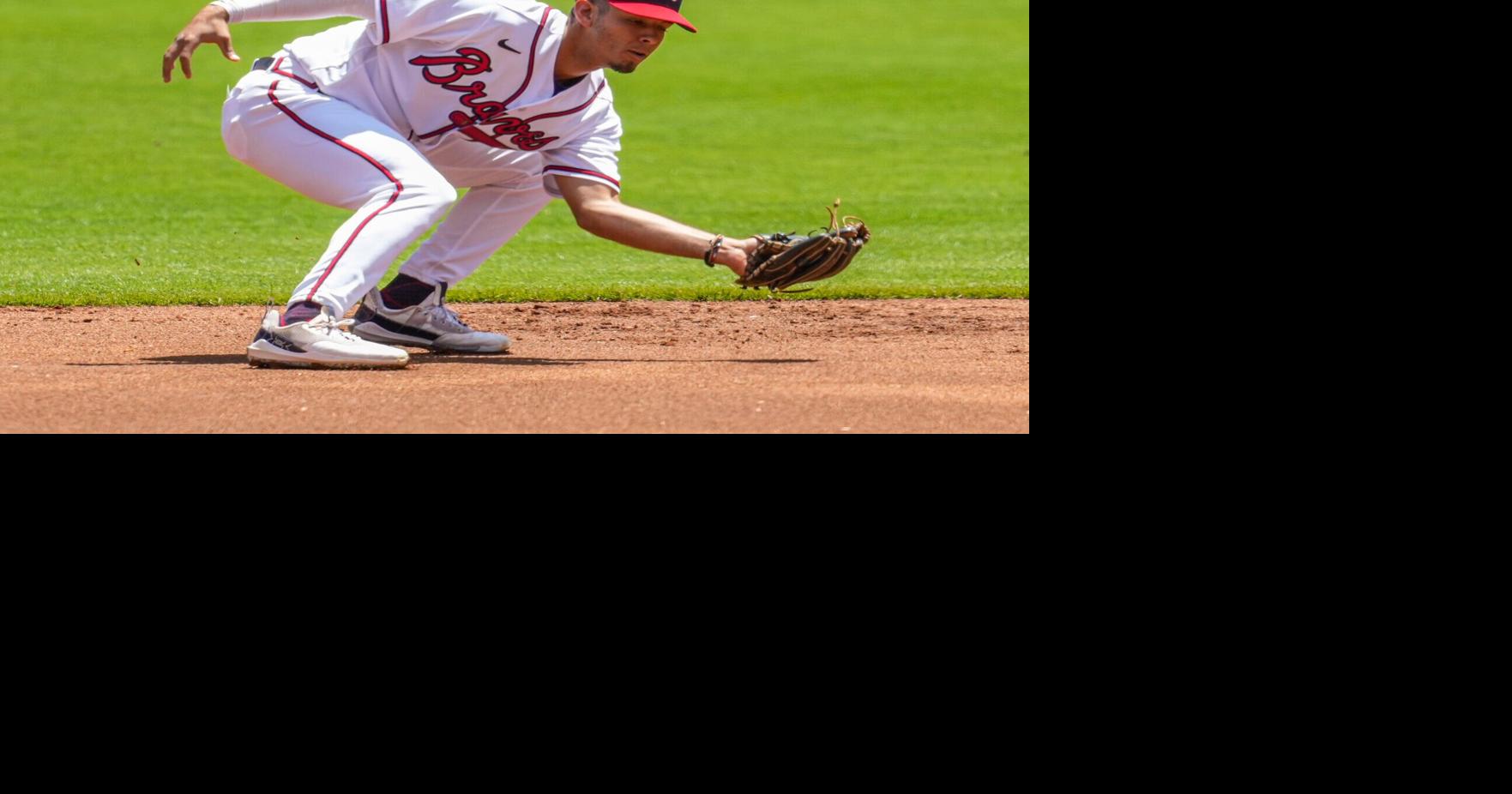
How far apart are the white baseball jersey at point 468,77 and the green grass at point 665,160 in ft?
7.90

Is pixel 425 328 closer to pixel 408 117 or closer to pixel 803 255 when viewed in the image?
pixel 408 117

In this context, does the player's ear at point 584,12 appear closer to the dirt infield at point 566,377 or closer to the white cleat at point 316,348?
the dirt infield at point 566,377

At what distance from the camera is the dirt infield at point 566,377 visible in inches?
186

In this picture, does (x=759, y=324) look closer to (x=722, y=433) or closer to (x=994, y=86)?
(x=722, y=433)

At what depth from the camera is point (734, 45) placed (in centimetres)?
2545

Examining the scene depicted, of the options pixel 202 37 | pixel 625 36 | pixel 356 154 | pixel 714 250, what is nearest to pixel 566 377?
pixel 714 250

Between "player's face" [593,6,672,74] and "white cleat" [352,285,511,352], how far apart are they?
1.27 m

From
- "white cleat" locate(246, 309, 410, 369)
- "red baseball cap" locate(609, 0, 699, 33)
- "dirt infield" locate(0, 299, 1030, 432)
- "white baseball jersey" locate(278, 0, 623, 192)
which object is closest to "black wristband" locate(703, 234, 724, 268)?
"dirt infield" locate(0, 299, 1030, 432)

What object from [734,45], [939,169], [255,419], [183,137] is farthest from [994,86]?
[255,419]

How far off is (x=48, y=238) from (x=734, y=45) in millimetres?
15657

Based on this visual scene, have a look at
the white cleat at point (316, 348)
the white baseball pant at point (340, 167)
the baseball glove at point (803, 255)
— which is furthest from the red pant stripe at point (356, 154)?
the baseball glove at point (803, 255)

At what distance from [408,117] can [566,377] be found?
121 cm

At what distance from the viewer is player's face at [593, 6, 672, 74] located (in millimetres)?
5707

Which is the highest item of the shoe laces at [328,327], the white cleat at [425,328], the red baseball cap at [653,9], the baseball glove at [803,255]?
the red baseball cap at [653,9]
